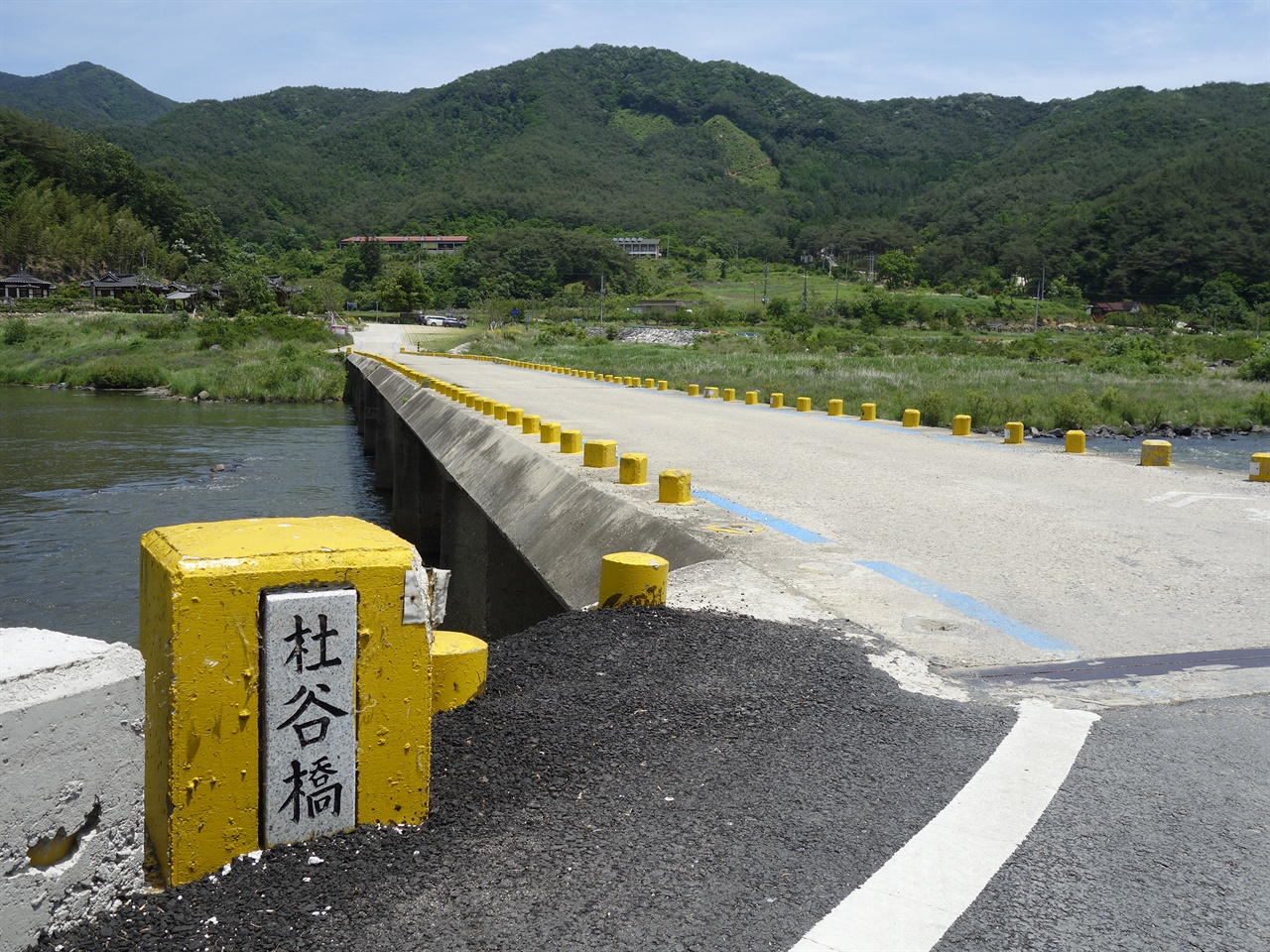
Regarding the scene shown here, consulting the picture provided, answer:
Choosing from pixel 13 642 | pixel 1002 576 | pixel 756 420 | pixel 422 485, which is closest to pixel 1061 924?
pixel 13 642

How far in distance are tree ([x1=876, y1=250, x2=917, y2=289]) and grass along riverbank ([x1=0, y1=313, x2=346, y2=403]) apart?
77352 mm

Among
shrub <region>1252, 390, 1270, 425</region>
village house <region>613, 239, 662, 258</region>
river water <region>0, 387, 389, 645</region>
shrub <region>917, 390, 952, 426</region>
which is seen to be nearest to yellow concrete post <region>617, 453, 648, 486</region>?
river water <region>0, 387, 389, 645</region>

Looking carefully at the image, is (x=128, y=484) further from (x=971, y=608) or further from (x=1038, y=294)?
(x=1038, y=294)

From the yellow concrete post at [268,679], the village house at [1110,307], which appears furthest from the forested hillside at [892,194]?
the yellow concrete post at [268,679]

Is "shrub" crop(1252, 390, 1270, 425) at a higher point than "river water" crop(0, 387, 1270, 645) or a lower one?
higher

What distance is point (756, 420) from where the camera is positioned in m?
17.3

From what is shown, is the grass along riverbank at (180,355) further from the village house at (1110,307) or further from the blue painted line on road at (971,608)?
the village house at (1110,307)

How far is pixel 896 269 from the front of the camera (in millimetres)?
130000

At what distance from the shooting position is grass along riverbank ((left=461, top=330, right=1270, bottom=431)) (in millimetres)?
26109

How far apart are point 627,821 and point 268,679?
3.29 ft

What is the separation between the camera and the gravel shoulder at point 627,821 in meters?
2.44

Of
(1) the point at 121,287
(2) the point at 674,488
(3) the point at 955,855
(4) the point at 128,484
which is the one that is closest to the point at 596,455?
(2) the point at 674,488

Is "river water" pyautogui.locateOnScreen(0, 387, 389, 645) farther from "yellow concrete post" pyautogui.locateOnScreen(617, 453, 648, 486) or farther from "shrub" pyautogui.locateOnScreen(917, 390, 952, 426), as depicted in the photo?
"shrub" pyautogui.locateOnScreen(917, 390, 952, 426)

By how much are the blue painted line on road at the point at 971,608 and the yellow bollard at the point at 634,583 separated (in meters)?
1.37
